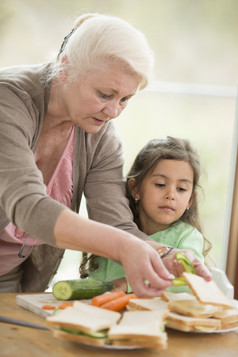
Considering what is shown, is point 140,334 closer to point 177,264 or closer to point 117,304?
point 117,304

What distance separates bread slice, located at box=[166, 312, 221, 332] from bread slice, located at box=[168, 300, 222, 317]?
0.05ft

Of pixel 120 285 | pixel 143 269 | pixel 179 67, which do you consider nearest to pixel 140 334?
pixel 143 269

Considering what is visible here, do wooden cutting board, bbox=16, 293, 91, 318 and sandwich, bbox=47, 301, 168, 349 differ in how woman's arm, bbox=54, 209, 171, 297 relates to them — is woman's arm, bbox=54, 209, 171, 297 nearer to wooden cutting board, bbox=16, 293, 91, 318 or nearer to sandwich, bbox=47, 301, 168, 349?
sandwich, bbox=47, 301, 168, 349

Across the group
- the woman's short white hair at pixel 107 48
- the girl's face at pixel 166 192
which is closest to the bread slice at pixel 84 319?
the woman's short white hair at pixel 107 48

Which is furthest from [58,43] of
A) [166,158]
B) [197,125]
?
Result: [166,158]

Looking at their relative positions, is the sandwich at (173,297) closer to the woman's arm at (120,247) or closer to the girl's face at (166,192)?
the woman's arm at (120,247)

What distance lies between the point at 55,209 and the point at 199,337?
1.88ft

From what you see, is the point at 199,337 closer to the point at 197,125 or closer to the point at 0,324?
the point at 0,324

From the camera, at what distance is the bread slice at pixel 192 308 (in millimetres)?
1598

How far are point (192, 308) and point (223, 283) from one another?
3.18 ft

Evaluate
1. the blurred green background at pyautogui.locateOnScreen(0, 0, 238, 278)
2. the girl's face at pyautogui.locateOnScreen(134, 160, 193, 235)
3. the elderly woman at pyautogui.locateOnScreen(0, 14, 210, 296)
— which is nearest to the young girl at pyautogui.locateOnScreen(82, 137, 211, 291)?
the girl's face at pyautogui.locateOnScreen(134, 160, 193, 235)

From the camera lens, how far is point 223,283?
101 inches

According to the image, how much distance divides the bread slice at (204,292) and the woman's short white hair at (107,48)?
2.37 feet

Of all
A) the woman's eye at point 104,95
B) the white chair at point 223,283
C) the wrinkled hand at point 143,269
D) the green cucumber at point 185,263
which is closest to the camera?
the wrinkled hand at point 143,269
